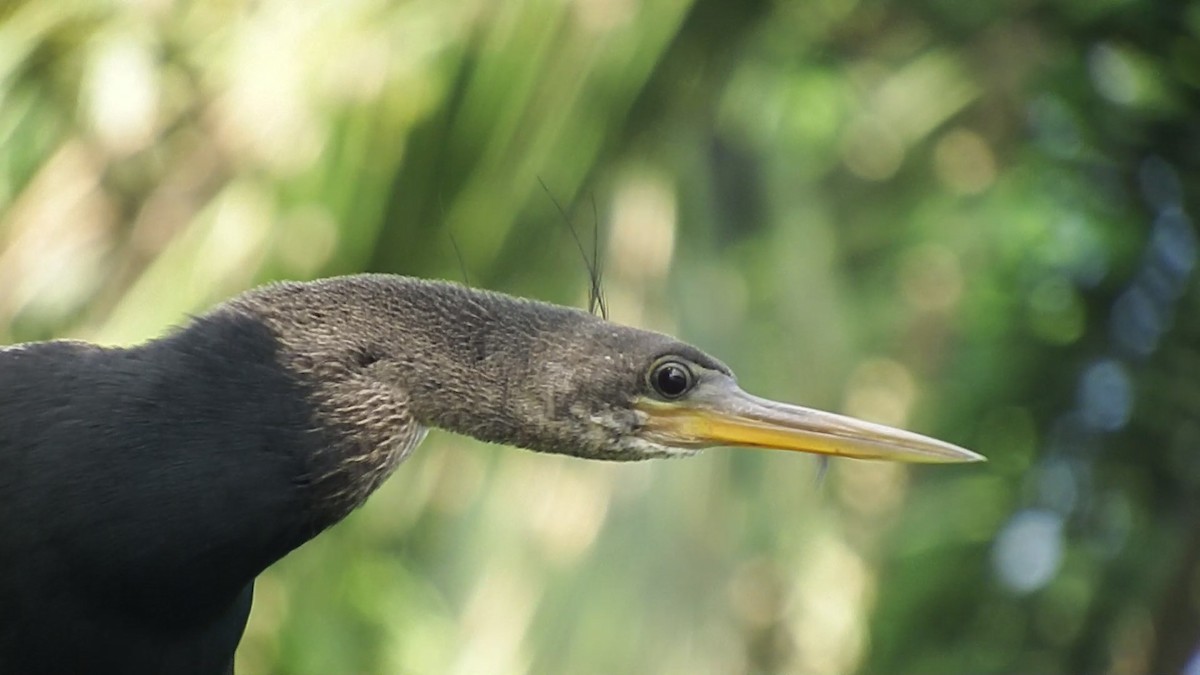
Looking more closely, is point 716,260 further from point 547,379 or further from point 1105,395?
point 547,379

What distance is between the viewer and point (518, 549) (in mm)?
2748

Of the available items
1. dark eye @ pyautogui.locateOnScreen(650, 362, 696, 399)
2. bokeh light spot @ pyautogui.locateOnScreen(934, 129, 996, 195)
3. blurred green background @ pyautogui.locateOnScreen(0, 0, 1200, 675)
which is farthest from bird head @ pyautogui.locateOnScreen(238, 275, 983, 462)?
bokeh light spot @ pyautogui.locateOnScreen(934, 129, 996, 195)

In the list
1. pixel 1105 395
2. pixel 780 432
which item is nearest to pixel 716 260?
pixel 1105 395

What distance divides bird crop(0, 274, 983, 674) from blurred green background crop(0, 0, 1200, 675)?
100cm

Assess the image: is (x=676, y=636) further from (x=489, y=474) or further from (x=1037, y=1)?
(x=1037, y=1)

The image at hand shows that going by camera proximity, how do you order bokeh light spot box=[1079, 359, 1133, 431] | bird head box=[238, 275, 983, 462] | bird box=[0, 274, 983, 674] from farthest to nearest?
bokeh light spot box=[1079, 359, 1133, 431] < bird head box=[238, 275, 983, 462] < bird box=[0, 274, 983, 674]

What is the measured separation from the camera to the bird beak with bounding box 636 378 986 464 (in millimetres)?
1579

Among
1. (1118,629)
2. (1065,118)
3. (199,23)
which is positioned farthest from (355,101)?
(1118,629)

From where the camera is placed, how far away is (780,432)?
1.59 m

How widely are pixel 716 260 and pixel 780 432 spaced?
1461 mm

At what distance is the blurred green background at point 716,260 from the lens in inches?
113

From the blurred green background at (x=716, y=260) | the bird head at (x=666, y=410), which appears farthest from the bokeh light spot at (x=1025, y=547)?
the bird head at (x=666, y=410)

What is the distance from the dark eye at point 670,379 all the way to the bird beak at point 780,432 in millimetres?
12

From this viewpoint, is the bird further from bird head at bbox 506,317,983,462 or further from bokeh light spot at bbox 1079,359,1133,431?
bokeh light spot at bbox 1079,359,1133,431
